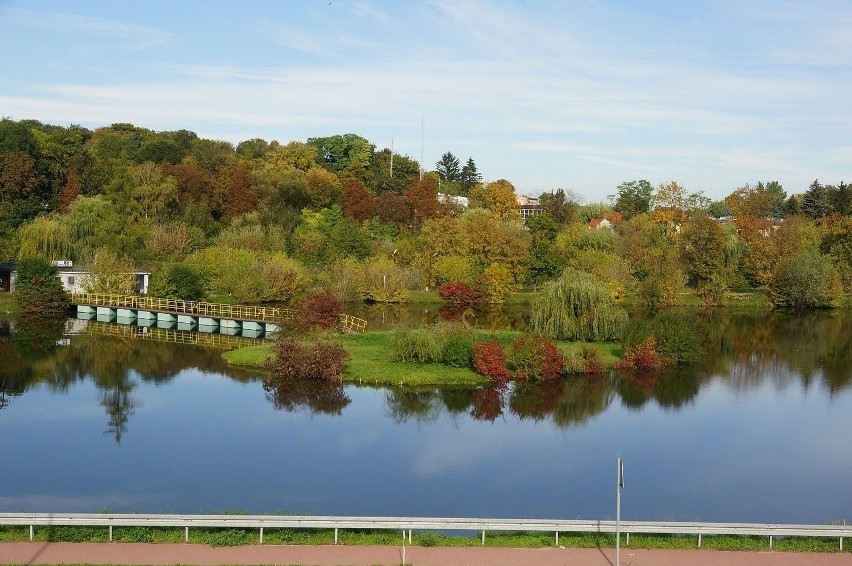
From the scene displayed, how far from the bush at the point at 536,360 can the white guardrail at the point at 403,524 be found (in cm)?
1696

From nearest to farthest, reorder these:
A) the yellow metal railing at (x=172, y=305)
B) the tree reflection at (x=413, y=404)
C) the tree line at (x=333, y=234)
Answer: the tree reflection at (x=413, y=404)
the yellow metal railing at (x=172, y=305)
the tree line at (x=333, y=234)

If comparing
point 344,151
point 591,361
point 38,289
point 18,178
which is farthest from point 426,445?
point 344,151

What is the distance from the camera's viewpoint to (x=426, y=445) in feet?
80.9

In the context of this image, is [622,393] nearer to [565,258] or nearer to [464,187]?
[565,258]

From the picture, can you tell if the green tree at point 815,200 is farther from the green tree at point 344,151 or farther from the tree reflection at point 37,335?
the tree reflection at point 37,335

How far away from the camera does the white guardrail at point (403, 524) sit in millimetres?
15734

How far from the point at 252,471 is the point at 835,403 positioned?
69.1 feet

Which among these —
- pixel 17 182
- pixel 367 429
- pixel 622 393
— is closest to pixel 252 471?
pixel 367 429

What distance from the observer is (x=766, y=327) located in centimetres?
5188

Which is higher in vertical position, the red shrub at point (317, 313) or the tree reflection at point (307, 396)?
the red shrub at point (317, 313)

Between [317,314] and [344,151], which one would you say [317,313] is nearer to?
[317,314]

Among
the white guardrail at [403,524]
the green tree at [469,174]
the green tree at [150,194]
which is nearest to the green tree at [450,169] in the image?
the green tree at [469,174]

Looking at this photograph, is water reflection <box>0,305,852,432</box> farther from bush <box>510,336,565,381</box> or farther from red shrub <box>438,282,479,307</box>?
red shrub <box>438,282,479,307</box>

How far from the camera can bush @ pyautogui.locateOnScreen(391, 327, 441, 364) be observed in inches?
1351
